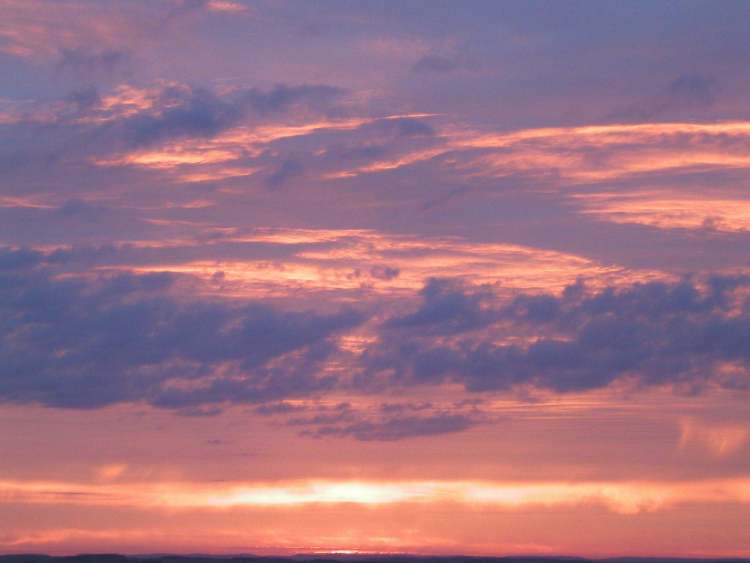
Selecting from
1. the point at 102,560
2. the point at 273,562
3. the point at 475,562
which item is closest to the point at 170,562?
the point at 102,560

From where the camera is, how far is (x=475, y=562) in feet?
605

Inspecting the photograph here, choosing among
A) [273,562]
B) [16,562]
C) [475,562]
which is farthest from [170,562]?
[475,562]

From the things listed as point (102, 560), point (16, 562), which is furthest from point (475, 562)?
point (16, 562)

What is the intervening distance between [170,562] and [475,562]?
115225 mm

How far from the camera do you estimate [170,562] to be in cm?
17125

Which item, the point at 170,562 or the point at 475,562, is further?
the point at 475,562

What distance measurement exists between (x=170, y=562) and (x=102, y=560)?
22.5m

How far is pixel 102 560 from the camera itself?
16438cm

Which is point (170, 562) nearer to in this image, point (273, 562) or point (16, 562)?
point (273, 562)

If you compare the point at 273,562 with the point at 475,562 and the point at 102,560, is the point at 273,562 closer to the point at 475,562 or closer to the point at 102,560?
the point at 102,560

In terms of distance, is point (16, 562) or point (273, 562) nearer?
point (16, 562)

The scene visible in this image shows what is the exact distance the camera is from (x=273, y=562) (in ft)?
570

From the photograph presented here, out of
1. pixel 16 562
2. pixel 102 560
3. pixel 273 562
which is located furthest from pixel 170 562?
pixel 16 562

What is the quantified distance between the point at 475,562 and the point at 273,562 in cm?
7812
